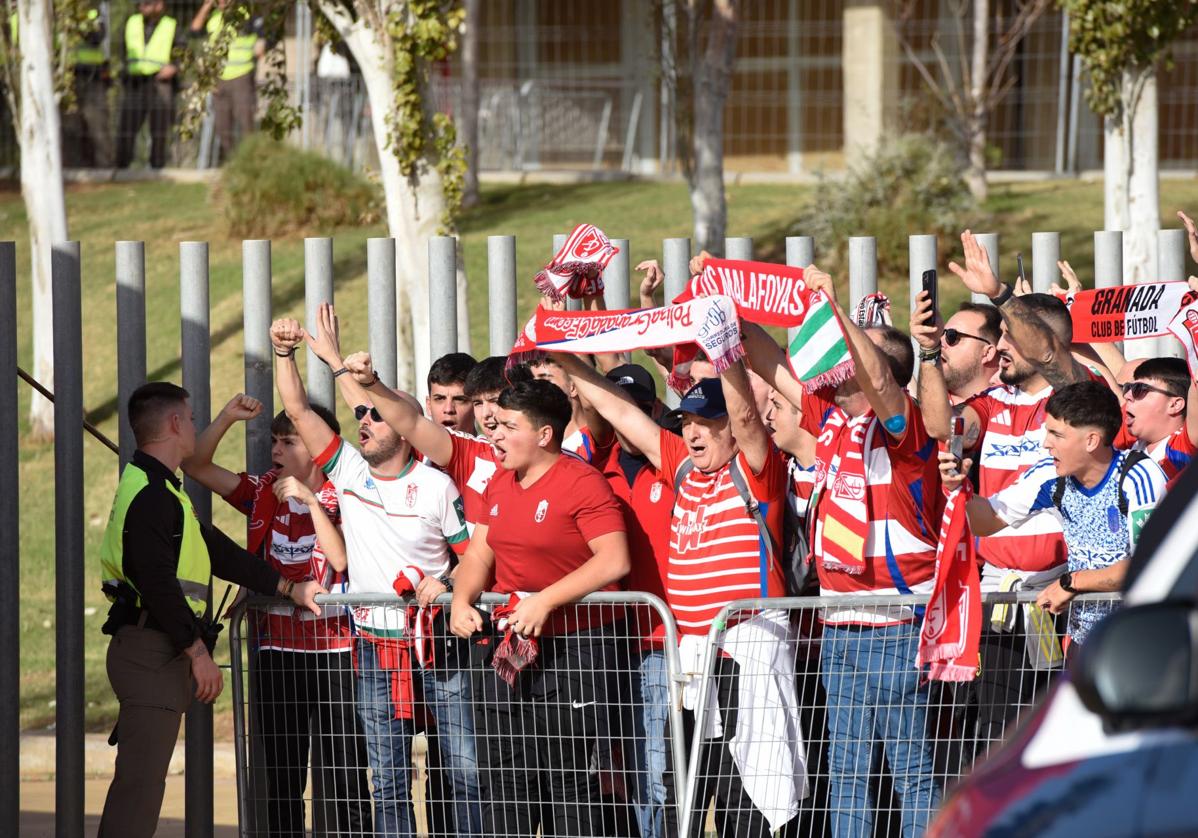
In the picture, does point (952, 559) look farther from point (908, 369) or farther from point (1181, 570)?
point (1181, 570)

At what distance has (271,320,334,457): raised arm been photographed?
6211mm

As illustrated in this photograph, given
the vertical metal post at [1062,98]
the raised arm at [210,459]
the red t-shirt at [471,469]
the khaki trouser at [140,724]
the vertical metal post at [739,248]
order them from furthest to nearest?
the vertical metal post at [1062,98] → the vertical metal post at [739,248] → the raised arm at [210,459] → the red t-shirt at [471,469] → the khaki trouser at [140,724]

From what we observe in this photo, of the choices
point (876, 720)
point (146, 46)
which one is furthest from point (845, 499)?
point (146, 46)

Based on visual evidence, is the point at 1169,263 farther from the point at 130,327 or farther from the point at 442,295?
the point at 130,327

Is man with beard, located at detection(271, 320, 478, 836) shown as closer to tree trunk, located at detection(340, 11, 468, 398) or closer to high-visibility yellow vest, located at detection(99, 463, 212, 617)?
high-visibility yellow vest, located at detection(99, 463, 212, 617)

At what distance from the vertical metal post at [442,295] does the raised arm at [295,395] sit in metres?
1.23

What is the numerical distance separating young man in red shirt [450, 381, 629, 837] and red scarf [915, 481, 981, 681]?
1.00 metres

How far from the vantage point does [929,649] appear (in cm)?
537

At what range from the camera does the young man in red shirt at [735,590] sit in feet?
18.0

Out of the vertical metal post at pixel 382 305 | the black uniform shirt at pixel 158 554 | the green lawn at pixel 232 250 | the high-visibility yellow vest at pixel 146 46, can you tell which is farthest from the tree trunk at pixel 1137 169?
the high-visibility yellow vest at pixel 146 46

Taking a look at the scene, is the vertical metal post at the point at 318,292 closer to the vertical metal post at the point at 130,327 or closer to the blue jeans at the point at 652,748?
the vertical metal post at the point at 130,327

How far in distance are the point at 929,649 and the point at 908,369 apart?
0.92 metres

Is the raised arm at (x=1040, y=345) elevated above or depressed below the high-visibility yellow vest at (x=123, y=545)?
above

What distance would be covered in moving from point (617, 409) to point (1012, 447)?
138 centimetres
